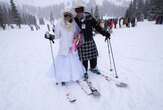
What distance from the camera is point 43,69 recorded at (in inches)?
198

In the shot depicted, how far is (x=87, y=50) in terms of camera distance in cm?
374

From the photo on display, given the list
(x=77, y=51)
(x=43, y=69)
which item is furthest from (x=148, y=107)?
(x=43, y=69)

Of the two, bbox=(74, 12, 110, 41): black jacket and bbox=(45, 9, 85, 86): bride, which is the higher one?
bbox=(74, 12, 110, 41): black jacket

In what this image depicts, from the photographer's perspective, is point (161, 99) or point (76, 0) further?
point (76, 0)

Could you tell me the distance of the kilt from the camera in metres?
3.71

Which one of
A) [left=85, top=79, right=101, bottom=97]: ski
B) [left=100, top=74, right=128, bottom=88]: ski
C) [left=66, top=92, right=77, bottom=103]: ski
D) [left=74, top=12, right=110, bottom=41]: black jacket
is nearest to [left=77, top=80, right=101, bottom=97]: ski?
[left=85, top=79, right=101, bottom=97]: ski

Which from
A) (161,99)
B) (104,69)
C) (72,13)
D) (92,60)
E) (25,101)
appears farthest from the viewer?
(104,69)

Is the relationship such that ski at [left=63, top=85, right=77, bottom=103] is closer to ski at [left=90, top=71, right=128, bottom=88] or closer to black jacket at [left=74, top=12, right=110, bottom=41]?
ski at [left=90, top=71, right=128, bottom=88]

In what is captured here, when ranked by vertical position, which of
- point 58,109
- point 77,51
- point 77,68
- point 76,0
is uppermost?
point 76,0

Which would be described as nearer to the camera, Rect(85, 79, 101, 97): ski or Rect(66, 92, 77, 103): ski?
Rect(66, 92, 77, 103): ski

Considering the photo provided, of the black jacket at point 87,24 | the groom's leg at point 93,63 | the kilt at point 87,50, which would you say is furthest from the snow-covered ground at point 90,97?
Result: the black jacket at point 87,24

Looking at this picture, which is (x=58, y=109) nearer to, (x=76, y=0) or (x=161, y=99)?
(x=161, y=99)

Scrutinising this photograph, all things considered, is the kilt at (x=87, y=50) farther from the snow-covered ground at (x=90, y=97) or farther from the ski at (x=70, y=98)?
the ski at (x=70, y=98)

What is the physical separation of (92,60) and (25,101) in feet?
6.64
